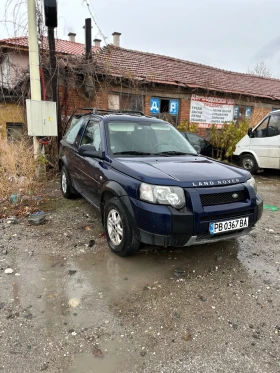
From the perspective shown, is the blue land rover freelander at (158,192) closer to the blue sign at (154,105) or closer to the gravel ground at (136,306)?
the gravel ground at (136,306)

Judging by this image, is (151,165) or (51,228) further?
(51,228)

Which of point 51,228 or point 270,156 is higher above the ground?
point 270,156

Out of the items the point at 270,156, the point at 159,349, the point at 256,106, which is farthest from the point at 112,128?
the point at 256,106

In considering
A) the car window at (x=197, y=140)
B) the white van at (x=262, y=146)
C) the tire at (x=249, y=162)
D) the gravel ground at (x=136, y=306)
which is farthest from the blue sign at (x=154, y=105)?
the gravel ground at (x=136, y=306)

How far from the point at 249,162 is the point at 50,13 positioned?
720 cm

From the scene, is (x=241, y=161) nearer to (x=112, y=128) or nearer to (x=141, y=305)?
(x=112, y=128)

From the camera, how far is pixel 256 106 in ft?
52.7

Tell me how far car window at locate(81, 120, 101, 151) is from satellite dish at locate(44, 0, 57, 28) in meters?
4.26

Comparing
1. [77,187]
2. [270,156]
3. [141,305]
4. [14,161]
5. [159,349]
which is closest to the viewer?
[159,349]

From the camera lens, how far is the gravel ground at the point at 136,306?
2.04m

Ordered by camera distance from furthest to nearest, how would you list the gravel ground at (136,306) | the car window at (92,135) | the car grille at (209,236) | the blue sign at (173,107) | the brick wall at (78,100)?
the blue sign at (173,107) → the brick wall at (78,100) → the car window at (92,135) → the car grille at (209,236) → the gravel ground at (136,306)

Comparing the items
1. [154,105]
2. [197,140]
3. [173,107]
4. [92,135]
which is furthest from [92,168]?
[173,107]

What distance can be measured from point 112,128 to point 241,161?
6535 mm

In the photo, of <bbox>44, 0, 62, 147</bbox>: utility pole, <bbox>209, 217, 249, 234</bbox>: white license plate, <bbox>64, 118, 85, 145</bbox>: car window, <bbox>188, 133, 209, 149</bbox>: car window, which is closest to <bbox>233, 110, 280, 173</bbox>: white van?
<bbox>188, 133, 209, 149</bbox>: car window
